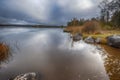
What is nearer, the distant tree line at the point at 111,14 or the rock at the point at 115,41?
the rock at the point at 115,41

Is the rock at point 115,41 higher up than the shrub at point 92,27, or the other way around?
the shrub at point 92,27

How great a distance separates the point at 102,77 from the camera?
892cm

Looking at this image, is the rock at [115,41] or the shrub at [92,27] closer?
the rock at [115,41]

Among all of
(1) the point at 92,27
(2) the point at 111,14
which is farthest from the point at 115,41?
(2) the point at 111,14

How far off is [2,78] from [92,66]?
627cm

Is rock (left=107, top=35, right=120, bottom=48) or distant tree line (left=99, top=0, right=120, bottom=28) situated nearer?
rock (left=107, top=35, right=120, bottom=48)

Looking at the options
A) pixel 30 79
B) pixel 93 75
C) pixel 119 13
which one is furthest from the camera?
pixel 119 13

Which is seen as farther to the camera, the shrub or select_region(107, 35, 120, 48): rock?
the shrub

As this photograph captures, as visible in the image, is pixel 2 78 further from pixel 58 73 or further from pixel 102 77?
pixel 102 77

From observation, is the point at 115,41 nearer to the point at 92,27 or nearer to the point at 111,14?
the point at 92,27

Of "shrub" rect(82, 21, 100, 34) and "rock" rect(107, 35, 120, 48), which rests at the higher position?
"shrub" rect(82, 21, 100, 34)

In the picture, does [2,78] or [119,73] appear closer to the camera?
[2,78]

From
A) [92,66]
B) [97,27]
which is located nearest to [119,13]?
[97,27]

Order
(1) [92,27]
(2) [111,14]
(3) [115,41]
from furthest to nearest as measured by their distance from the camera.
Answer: (2) [111,14] < (1) [92,27] < (3) [115,41]
